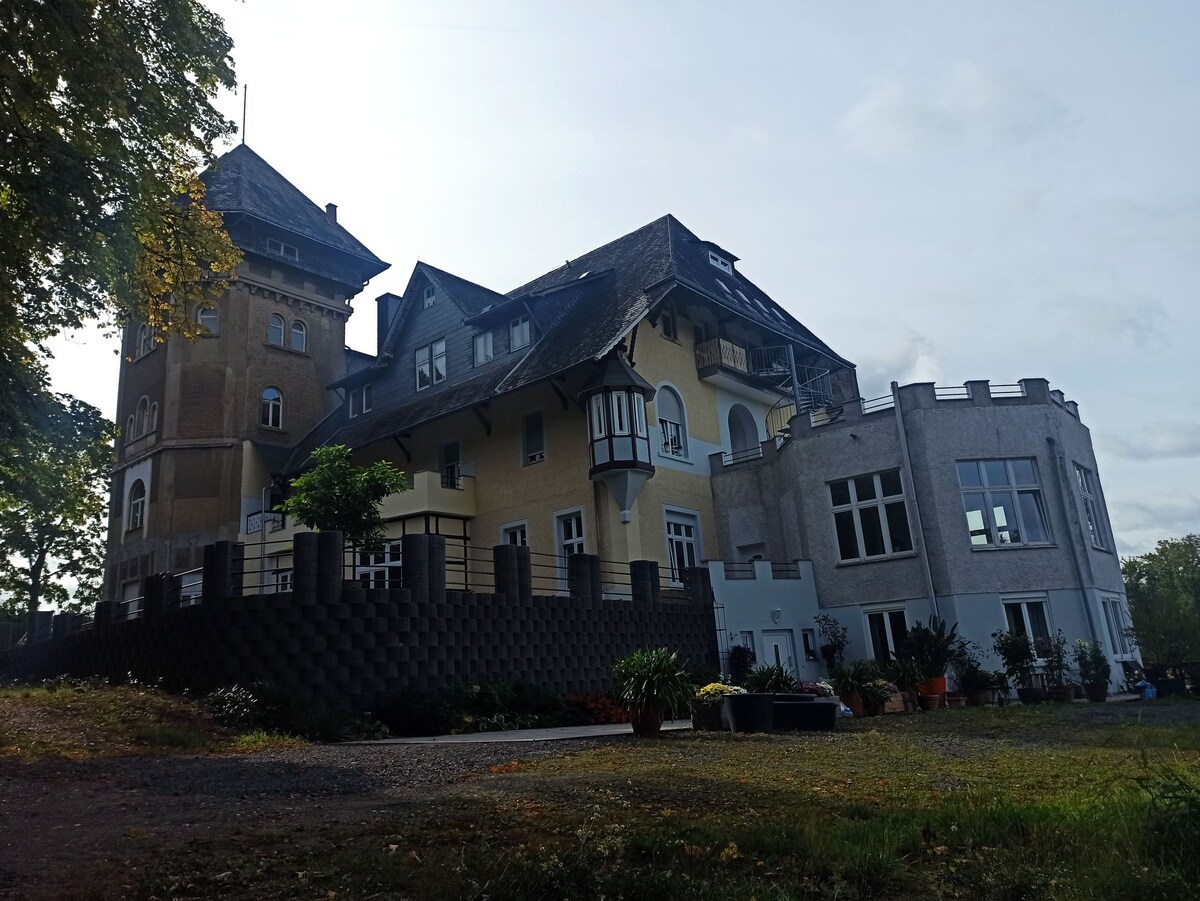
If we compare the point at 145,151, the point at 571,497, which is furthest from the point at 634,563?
the point at 145,151

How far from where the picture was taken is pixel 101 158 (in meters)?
11.3

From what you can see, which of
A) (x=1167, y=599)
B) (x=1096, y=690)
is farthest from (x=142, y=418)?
(x=1167, y=599)

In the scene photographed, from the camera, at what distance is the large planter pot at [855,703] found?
56.5ft

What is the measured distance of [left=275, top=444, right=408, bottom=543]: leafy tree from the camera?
2223 centimetres

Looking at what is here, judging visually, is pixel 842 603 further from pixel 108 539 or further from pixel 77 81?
pixel 108 539

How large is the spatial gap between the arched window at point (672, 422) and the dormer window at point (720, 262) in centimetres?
799

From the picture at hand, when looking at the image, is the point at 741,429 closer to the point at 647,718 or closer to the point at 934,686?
the point at 934,686

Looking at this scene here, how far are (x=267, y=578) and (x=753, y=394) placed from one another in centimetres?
1840

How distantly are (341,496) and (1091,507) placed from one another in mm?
20010

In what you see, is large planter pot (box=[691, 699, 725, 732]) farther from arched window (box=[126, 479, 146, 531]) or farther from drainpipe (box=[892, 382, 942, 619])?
arched window (box=[126, 479, 146, 531])

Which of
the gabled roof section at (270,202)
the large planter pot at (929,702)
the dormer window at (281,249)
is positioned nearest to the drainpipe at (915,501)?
the large planter pot at (929,702)

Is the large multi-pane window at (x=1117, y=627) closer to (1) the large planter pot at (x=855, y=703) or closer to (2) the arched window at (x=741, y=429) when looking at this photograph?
(1) the large planter pot at (x=855, y=703)

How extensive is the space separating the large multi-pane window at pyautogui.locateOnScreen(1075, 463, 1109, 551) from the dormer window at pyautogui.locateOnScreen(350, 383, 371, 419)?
24.1 m

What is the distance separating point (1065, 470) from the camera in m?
23.0
